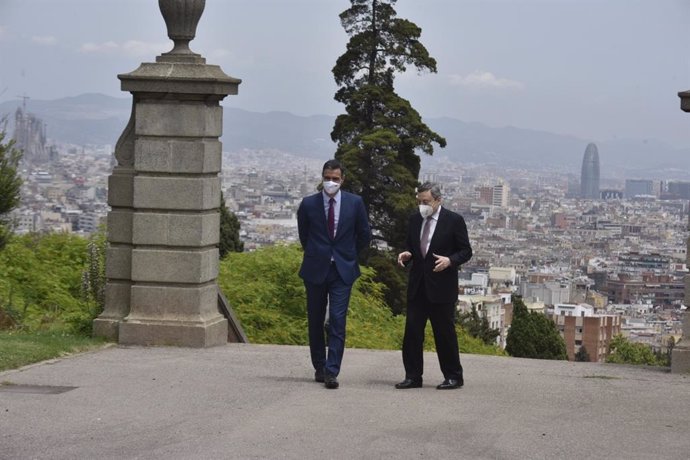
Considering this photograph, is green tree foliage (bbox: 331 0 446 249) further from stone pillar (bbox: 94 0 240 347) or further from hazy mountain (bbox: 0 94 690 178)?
stone pillar (bbox: 94 0 240 347)

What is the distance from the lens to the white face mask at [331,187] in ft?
35.1

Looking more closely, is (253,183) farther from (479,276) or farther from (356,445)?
(356,445)

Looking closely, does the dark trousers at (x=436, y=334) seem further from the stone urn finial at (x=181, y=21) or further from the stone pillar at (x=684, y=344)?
the stone urn finial at (x=181, y=21)

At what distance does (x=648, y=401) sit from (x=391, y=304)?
22.2 metres

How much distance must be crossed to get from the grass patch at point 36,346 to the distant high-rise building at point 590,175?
74309mm

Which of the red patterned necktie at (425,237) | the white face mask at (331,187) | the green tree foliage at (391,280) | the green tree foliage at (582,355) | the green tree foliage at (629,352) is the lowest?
the green tree foliage at (582,355)

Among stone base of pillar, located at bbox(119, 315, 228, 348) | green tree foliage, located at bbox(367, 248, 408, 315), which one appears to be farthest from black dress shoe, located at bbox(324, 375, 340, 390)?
green tree foliage, located at bbox(367, 248, 408, 315)

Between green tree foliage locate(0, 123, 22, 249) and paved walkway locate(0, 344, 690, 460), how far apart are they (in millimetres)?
3726

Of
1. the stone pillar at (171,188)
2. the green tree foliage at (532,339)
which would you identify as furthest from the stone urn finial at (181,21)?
the green tree foliage at (532,339)

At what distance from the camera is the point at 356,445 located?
8234 mm

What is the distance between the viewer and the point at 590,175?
91.2m

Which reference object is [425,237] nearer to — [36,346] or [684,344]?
[684,344]

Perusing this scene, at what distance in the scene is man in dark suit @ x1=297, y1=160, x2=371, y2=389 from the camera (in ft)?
35.3

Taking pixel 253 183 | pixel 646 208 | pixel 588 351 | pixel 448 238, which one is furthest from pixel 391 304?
pixel 646 208
